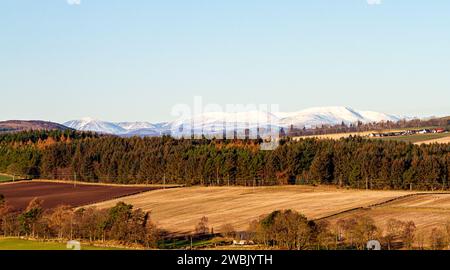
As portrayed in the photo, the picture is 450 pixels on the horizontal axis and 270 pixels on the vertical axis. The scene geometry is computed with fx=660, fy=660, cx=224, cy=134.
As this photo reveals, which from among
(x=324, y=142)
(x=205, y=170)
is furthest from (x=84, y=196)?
(x=324, y=142)

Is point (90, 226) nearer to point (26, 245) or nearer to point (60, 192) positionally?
point (26, 245)

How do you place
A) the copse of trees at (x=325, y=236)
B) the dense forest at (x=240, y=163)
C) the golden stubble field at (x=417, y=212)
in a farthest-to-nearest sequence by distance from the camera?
the dense forest at (x=240, y=163) < the golden stubble field at (x=417, y=212) < the copse of trees at (x=325, y=236)

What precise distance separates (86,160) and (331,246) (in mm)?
113743

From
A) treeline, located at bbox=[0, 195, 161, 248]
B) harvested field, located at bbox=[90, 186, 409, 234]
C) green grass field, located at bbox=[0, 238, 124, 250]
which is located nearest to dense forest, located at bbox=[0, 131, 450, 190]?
harvested field, located at bbox=[90, 186, 409, 234]

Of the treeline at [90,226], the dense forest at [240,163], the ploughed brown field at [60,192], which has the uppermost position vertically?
the dense forest at [240,163]

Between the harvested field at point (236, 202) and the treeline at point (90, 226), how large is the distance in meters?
12.5

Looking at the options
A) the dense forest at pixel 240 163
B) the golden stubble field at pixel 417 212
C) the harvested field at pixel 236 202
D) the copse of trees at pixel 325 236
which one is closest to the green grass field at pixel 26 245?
the copse of trees at pixel 325 236

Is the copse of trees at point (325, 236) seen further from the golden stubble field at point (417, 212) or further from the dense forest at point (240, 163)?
the dense forest at point (240, 163)

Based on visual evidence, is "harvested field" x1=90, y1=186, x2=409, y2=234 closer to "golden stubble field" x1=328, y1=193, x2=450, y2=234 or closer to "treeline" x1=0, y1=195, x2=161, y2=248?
"golden stubble field" x1=328, y1=193, x2=450, y2=234

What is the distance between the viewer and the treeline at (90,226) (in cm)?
5812

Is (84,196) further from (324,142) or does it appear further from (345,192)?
(324,142)

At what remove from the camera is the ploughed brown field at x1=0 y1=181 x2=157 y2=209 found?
106625mm
